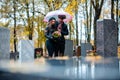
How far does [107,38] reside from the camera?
388 inches

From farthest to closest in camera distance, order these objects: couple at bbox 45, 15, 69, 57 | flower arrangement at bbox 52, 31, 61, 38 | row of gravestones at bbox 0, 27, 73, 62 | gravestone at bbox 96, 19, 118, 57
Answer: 1. gravestone at bbox 96, 19, 118, 57
2. row of gravestones at bbox 0, 27, 73, 62
3. couple at bbox 45, 15, 69, 57
4. flower arrangement at bbox 52, 31, 61, 38

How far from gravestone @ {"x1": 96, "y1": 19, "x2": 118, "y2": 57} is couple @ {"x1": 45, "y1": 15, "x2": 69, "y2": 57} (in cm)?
229

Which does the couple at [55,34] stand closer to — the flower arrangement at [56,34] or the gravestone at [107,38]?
the flower arrangement at [56,34]

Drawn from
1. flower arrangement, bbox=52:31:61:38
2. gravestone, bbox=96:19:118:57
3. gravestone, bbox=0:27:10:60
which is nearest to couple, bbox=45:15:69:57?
flower arrangement, bbox=52:31:61:38

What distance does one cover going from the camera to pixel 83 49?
667 inches

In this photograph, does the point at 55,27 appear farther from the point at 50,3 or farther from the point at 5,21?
the point at 5,21

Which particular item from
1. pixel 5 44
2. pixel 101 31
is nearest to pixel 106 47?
pixel 101 31

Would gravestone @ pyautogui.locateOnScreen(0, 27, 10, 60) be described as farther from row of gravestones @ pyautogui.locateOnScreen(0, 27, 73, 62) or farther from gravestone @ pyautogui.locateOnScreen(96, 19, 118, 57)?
gravestone @ pyautogui.locateOnScreen(96, 19, 118, 57)

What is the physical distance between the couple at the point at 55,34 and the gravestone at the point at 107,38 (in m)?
2.29

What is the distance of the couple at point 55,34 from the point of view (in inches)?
296

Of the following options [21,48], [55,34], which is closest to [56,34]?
[55,34]

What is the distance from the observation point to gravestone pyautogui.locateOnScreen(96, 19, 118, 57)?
380 inches

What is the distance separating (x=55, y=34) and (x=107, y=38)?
2.90 metres

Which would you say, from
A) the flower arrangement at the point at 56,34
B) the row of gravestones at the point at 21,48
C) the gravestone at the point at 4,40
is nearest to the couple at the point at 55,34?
the flower arrangement at the point at 56,34
